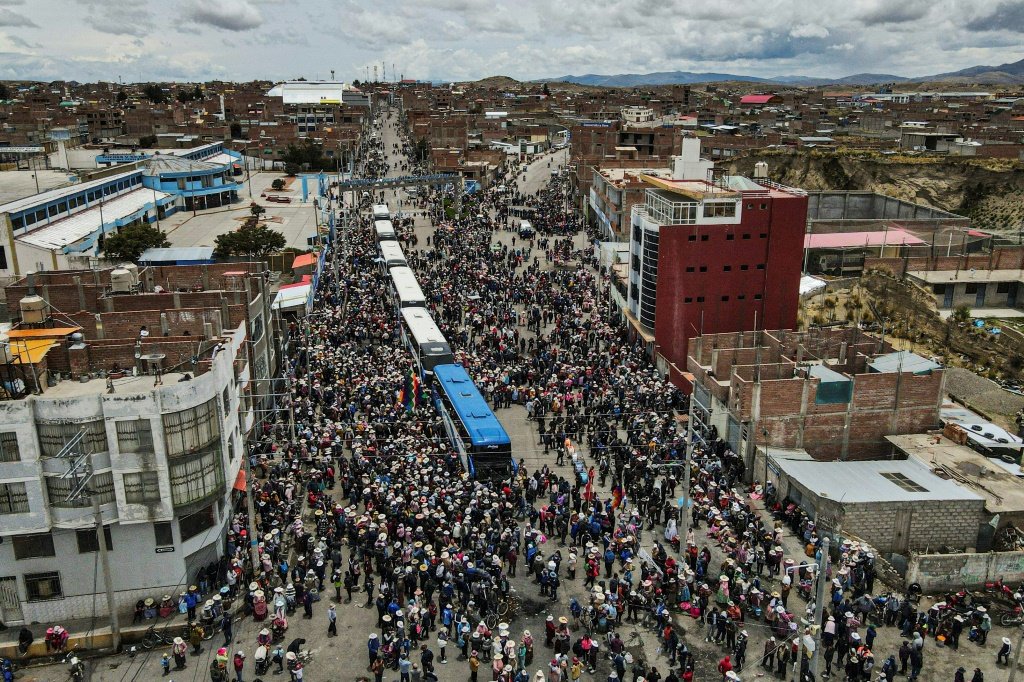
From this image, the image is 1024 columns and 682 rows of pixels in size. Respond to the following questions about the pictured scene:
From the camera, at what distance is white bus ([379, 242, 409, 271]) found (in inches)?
2036

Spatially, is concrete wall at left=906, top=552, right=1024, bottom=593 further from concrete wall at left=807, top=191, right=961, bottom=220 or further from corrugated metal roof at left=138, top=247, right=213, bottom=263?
concrete wall at left=807, top=191, right=961, bottom=220

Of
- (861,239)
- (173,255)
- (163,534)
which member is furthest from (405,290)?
(861,239)

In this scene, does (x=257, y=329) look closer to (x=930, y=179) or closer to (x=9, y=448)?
(x=9, y=448)

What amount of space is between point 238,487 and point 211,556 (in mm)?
2124

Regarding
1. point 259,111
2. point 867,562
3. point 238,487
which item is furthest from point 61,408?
point 259,111

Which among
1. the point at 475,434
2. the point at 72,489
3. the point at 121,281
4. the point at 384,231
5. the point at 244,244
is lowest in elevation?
the point at 475,434

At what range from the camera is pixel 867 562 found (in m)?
22.3

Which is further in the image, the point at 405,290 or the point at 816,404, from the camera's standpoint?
the point at 405,290

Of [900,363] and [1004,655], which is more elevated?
[900,363]

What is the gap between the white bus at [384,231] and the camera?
6272cm

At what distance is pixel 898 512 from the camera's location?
25031mm

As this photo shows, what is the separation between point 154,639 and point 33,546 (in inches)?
158

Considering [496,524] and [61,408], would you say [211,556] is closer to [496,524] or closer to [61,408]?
[61,408]

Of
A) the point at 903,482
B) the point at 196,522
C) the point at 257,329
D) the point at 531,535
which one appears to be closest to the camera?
the point at 196,522
